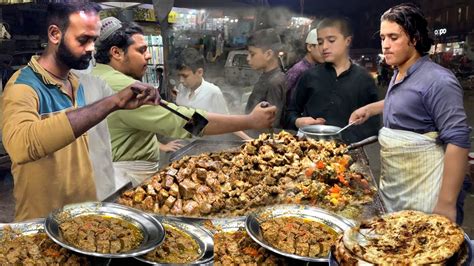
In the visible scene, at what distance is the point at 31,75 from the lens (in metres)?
1.79

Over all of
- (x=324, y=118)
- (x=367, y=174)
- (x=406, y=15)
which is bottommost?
(x=367, y=174)

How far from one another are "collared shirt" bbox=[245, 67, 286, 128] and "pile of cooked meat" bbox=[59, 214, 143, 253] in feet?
5.51

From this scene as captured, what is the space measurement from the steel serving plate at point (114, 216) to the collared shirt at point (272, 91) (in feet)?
5.26

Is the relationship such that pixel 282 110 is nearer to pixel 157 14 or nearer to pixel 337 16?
pixel 337 16

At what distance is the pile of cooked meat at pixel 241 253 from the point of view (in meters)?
1.65

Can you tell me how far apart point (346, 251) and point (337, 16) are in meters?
2.60

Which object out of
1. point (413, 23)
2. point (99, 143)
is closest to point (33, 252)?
point (99, 143)

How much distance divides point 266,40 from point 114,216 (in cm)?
223

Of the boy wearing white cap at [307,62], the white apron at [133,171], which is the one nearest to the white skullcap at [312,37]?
the boy wearing white cap at [307,62]

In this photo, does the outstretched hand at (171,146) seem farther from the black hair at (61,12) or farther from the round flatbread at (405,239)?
the round flatbread at (405,239)

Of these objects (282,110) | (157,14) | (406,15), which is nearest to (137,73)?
(157,14)

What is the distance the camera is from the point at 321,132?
3.38m

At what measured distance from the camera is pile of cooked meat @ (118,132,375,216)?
220 cm

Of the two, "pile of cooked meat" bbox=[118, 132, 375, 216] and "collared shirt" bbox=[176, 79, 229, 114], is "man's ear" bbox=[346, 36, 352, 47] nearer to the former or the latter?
"pile of cooked meat" bbox=[118, 132, 375, 216]
